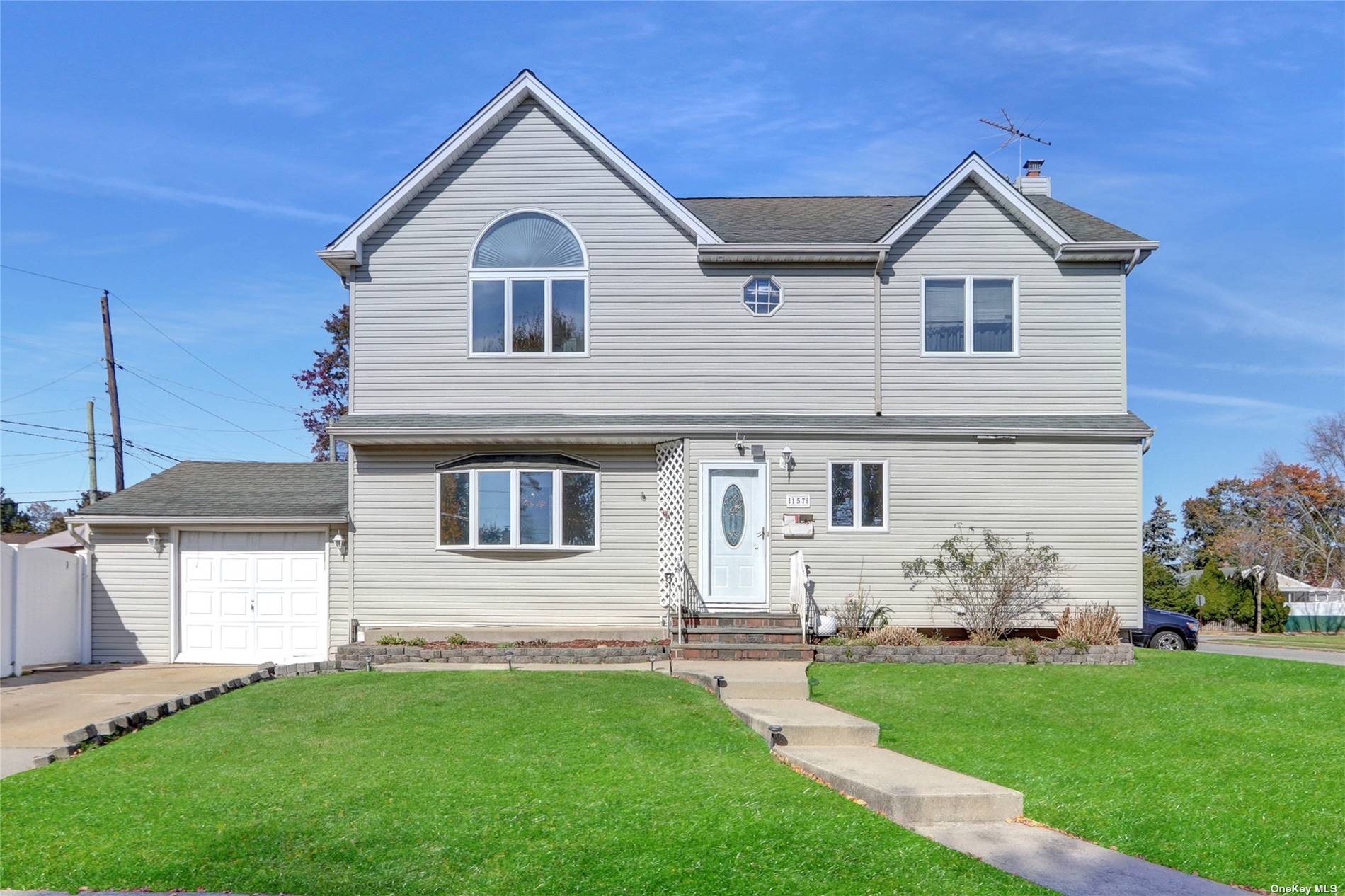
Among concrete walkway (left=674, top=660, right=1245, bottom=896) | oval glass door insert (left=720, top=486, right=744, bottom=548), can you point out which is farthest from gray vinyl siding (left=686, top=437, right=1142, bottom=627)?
concrete walkway (left=674, top=660, right=1245, bottom=896)

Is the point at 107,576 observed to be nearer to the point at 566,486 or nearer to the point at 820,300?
the point at 566,486

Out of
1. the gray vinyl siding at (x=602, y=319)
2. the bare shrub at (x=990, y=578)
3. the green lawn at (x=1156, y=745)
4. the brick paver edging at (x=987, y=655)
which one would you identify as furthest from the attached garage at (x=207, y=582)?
the bare shrub at (x=990, y=578)

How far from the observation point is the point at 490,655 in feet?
49.2

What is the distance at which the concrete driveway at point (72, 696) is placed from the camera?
11039 mm

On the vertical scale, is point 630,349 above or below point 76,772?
above

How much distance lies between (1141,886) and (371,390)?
1357 centimetres


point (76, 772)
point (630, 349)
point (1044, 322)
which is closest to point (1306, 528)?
point (1044, 322)

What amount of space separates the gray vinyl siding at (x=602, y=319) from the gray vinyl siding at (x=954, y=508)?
1104 mm

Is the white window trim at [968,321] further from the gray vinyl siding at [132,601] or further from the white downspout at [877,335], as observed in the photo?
the gray vinyl siding at [132,601]

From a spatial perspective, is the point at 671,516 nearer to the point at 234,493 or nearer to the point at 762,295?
the point at 762,295

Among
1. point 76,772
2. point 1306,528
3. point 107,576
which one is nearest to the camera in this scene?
point 76,772

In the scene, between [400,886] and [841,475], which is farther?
[841,475]

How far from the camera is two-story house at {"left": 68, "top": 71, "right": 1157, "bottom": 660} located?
16562 mm

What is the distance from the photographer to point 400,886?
20.4 feet
